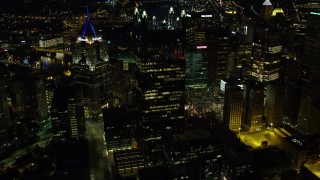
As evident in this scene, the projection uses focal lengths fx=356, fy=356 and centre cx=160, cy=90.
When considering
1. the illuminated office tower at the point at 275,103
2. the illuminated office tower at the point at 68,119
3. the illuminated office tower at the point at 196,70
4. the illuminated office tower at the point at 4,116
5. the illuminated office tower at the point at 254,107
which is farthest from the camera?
the illuminated office tower at the point at 196,70

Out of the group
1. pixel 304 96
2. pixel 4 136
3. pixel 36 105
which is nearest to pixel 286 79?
pixel 304 96

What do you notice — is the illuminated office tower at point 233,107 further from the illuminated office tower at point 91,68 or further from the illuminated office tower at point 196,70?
the illuminated office tower at point 91,68

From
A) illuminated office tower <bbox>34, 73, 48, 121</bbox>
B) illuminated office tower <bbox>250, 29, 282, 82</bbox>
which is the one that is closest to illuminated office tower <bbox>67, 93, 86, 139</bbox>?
illuminated office tower <bbox>34, 73, 48, 121</bbox>

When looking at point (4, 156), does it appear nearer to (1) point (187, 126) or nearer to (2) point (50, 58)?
(1) point (187, 126)

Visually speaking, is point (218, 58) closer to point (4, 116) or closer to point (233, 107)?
point (233, 107)

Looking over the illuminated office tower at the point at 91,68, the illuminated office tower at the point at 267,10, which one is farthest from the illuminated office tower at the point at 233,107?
the illuminated office tower at the point at 267,10

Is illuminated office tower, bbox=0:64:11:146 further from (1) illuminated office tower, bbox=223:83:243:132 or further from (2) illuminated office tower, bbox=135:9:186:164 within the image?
(1) illuminated office tower, bbox=223:83:243:132
